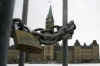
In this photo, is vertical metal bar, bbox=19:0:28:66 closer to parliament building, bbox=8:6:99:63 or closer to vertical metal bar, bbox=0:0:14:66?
parliament building, bbox=8:6:99:63

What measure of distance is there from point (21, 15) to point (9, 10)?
2.19 m

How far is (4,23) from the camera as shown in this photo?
16 centimetres

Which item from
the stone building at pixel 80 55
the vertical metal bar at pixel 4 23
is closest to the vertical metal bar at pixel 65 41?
the vertical metal bar at pixel 4 23

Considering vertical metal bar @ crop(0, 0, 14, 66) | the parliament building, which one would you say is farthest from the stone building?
vertical metal bar @ crop(0, 0, 14, 66)

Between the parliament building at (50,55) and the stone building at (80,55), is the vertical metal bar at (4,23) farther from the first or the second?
the stone building at (80,55)

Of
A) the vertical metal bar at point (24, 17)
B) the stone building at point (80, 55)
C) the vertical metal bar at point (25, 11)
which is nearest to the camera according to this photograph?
the vertical metal bar at point (24, 17)

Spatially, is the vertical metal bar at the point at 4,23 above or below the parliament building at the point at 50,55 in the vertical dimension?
above

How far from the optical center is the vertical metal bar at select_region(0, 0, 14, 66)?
161 millimetres

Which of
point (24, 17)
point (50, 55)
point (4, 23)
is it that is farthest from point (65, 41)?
point (50, 55)

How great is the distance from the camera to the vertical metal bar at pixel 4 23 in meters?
0.16

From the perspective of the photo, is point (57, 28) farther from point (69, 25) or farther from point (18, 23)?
point (18, 23)

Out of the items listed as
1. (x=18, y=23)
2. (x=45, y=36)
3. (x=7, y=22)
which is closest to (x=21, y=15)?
(x=45, y=36)

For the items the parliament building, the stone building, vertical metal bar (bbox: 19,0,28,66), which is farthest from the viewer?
the stone building

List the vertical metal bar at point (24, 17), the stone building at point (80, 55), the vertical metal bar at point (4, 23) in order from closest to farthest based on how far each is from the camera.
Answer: the vertical metal bar at point (4, 23) < the vertical metal bar at point (24, 17) < the stone building at point (80, 55)
